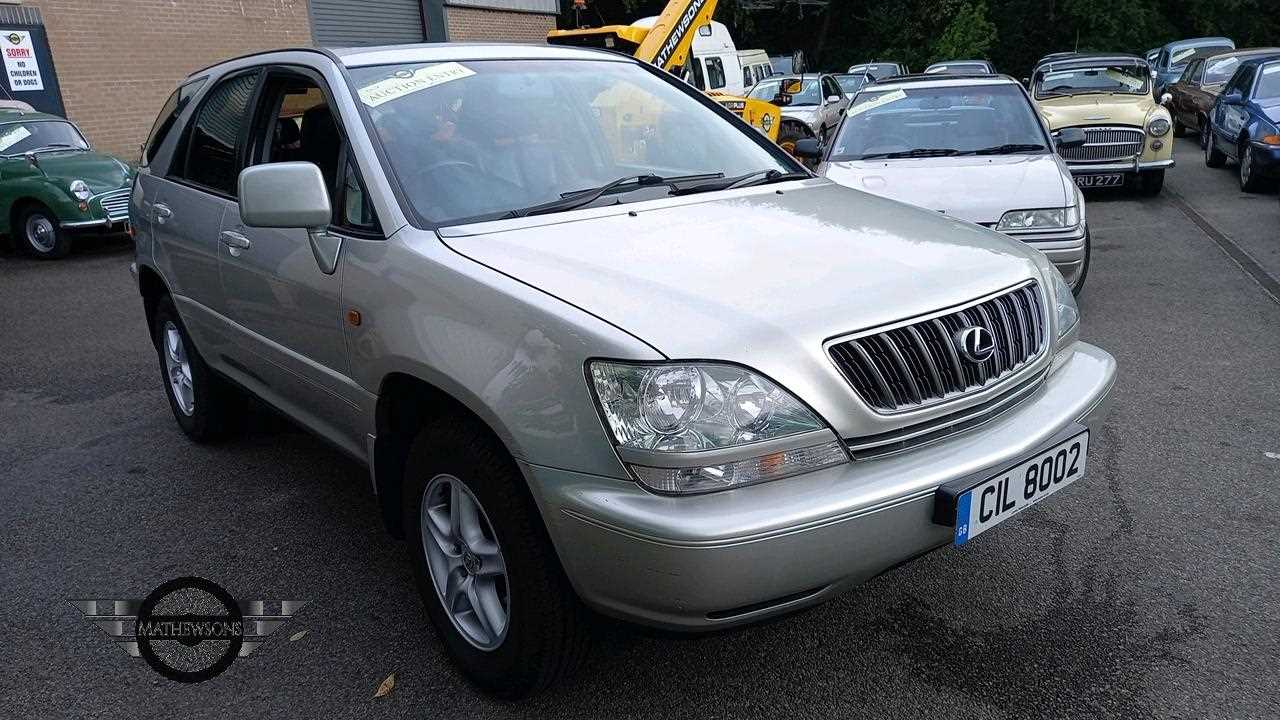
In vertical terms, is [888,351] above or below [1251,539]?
above

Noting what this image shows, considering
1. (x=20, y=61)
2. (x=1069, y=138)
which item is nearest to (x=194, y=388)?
(x=1069, y=138)

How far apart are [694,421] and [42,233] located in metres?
11.2

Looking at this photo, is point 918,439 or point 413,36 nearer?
point 918,439

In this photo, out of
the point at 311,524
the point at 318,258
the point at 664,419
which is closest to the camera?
the point at 664,419

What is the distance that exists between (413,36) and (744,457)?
2054cm

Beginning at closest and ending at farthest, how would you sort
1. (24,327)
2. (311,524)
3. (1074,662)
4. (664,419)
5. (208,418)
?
(664,419) < (1074,662) < (311,524) < (208,418) < (24,327)

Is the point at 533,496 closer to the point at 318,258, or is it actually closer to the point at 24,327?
the point at 318,258

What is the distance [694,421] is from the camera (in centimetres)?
211

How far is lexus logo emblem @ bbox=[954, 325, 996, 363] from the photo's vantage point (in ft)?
→ 7.93

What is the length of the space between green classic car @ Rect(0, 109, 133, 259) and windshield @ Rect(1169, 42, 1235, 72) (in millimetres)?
21573

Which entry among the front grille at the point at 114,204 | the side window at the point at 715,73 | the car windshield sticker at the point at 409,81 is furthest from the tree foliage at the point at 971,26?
the car windshield sticker at the point at 409,81

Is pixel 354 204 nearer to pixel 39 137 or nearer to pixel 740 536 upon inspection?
pixel 740 536

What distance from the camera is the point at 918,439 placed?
2350 mm

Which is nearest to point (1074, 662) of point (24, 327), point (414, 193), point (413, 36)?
A: point (414, 193)
